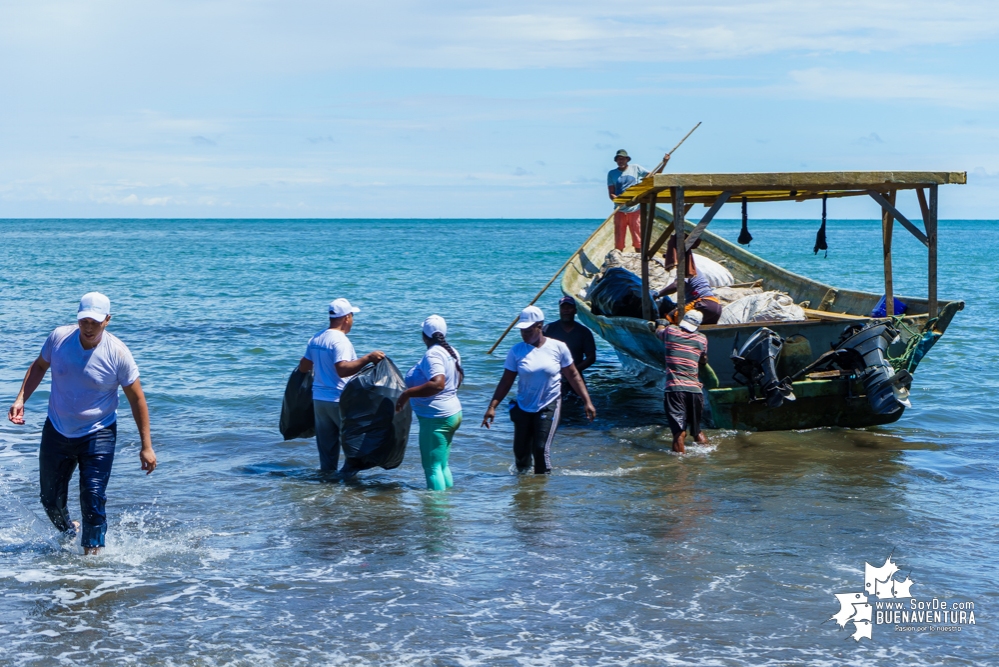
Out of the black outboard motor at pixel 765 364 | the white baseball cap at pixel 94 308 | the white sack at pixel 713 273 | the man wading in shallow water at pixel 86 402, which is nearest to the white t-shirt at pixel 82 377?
the man wading in shallow water at pixel 86 402

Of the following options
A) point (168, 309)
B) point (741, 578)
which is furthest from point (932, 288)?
point (168, 309)

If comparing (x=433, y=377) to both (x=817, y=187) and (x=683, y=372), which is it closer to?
(x=683, y=372)

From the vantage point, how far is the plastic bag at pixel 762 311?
10633 mm

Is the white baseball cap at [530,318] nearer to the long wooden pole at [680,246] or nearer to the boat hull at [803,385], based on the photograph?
the long wooden pole at [680,246]

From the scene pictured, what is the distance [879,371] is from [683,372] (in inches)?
73.4

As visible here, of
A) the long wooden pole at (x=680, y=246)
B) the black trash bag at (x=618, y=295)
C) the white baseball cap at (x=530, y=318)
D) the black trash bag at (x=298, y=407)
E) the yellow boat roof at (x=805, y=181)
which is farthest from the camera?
the black trash bag at (x=618, y=295)

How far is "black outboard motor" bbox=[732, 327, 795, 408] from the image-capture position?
31.3 ft

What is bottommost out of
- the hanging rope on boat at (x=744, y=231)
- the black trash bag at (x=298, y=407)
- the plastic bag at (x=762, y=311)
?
the black trash bag at (x=298, y=407)

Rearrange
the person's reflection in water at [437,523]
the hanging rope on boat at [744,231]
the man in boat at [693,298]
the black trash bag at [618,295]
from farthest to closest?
the hanging rope on boat at [744,231]
the black trash bag at [618,295]
the man in boat at [693,298]
the person's reflection in water at [437,523]

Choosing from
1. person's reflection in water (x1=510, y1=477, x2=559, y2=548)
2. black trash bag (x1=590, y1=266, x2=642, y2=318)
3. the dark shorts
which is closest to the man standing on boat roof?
person's reflection in water (x1=510, y1=477, x2=559, y2=548)

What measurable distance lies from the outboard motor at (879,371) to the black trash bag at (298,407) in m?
5.11

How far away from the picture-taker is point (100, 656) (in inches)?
198

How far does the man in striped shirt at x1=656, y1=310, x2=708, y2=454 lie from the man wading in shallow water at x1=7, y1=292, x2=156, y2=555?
500 centimetres

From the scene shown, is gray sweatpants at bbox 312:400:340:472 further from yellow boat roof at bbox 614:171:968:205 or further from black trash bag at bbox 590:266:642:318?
black trash bag at bbox 590:266:642:318
